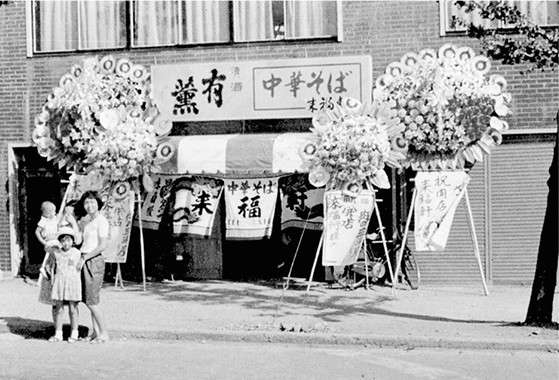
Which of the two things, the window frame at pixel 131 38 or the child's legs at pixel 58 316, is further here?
the window frame at pixel 131 38

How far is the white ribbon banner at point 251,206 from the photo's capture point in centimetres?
1397

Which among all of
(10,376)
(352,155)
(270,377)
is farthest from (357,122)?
(10,376)

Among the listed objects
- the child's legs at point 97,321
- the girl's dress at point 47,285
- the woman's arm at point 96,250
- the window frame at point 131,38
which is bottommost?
the child's legs at point 97,321

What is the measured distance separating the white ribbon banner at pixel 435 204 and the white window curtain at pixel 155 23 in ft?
18.0

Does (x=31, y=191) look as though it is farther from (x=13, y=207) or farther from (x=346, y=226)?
(x=346, y=226)

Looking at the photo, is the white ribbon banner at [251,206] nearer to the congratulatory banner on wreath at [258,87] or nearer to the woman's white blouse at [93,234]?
the congratulatory banner on wreath at [258,87]

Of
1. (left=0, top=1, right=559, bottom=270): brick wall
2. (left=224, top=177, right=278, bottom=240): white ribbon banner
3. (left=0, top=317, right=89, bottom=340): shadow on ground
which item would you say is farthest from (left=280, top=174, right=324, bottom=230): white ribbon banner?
(left=0, top=317, right=89, bottom=340): shadow on ground

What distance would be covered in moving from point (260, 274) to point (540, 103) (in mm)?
5825

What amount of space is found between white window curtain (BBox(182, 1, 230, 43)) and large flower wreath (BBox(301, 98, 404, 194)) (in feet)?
10.1

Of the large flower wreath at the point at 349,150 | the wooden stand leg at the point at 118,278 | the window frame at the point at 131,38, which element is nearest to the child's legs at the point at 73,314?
the wooden stand leg at the point at 118,278

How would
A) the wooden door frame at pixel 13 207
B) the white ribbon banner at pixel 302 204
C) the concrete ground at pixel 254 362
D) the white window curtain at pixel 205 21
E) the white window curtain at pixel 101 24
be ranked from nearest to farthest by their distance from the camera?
the concrete ground at pixel 254 362, the white ribbon banner at pixel 302 204, the white window curtain at pixel 205 21, the white window curtain at pixel 101 24, the wooden door frame at pixel 13 207

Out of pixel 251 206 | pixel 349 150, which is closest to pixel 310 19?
pixel 349 150

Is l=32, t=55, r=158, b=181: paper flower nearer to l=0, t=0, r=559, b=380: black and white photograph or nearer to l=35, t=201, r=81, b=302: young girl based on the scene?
l=0, t=0, r=559, b=380: black and white photograph

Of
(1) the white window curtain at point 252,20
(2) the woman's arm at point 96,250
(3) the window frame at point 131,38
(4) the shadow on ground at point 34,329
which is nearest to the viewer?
(2) the woman's arm at point 96,250
